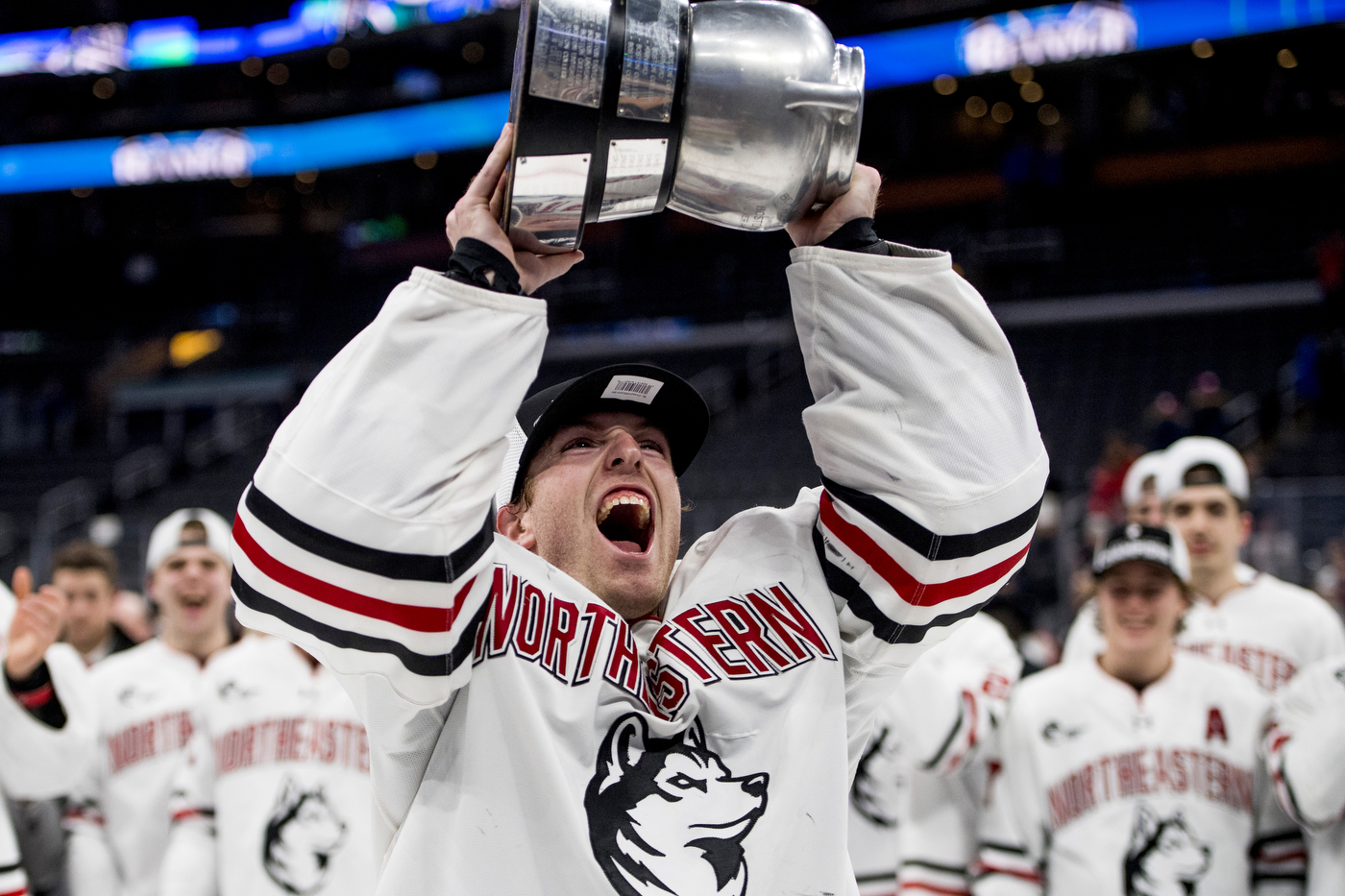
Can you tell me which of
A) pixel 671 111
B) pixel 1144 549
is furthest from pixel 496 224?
pixel 1144 549

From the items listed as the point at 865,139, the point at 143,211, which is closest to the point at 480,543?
the point at 865,139

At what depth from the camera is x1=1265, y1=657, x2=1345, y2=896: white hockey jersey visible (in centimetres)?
309

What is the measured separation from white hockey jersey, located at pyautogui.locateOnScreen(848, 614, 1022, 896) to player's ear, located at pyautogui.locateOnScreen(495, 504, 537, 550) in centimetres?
201

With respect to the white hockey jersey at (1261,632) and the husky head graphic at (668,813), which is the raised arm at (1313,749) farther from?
the husky head graphic at (668,813)

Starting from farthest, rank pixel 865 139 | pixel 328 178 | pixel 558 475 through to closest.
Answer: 1. pixel 328 178
2. pixel 865 139
3. pixel 558 475

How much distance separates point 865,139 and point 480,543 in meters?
18.4

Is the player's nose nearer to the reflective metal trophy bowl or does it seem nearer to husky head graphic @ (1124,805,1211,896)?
the reflective metal trophy bowl

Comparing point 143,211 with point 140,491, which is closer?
Answer: point 140,491

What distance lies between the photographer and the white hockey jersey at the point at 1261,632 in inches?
163

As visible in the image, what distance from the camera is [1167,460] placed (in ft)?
15.5

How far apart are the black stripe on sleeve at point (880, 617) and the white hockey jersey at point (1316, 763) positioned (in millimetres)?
1786

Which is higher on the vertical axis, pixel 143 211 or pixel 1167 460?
pixel 1167 460

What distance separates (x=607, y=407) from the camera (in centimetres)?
194

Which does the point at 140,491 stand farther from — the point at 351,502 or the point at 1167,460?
the point at 351,502
